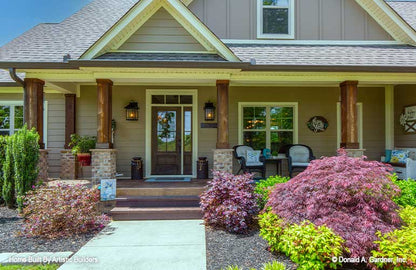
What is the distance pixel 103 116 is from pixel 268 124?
467 centimetres

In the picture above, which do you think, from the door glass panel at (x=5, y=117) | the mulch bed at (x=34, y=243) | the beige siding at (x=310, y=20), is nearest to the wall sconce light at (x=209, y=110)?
the beige siding at (x=310, y=20)

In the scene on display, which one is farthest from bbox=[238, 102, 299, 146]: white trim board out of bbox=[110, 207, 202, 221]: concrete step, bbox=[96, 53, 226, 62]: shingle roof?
bbox=[110, 207, 202, 221]: concrete step

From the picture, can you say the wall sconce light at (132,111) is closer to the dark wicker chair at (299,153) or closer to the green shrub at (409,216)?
the dark wicker chair at (299,153)

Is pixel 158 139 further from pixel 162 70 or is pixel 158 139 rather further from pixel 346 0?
pixel 346 0

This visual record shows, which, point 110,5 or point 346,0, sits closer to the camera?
point 346,0

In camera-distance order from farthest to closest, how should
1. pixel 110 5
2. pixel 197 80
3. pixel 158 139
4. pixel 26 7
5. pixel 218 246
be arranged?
1. pixel 26 7
2. pixel 110 5
3. pixel 158 139
4. pixel 197 80
5. pixel 218 246

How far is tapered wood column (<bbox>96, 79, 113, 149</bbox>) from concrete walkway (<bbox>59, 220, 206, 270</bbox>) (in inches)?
69.9

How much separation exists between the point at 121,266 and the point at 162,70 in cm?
400

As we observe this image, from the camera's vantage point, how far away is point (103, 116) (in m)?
5.86

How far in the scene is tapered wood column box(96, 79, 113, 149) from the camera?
584 cm

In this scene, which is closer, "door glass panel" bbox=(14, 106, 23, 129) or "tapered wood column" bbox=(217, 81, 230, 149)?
"tapered wood column" bbox=(217, 81, 230, 149)

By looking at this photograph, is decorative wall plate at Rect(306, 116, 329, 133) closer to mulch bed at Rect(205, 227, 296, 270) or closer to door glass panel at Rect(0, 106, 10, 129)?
mulch bed at Rect(205, 227, 296, 270)

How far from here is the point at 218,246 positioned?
391 centimetres

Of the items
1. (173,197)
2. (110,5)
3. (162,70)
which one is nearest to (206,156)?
(173,197)
